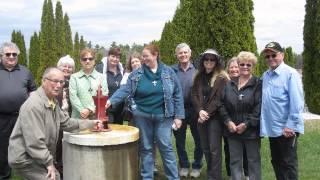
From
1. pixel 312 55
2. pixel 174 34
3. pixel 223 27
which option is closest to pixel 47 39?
pixel 174 34

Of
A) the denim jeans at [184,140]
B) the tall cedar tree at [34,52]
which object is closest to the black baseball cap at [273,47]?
the denim jeans at [184,140]

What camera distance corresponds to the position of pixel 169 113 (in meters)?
5.97

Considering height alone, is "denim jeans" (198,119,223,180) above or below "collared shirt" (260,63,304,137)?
below

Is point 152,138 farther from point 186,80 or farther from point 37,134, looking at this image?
point 37,134

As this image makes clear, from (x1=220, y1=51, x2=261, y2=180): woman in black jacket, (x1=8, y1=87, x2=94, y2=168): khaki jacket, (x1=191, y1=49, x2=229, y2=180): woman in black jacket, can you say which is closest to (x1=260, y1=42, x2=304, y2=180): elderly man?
(x1=220, y1=51, x2=261, y2=180): woman in black jacket

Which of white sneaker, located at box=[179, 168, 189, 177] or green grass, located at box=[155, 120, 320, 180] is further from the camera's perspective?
A: green grass, located at box=[155, 120, 320, 180]

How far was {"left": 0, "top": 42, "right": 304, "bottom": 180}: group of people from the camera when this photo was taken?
4.54 m

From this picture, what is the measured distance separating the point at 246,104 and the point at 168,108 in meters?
1.03

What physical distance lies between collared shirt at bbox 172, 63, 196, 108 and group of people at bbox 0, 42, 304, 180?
0.01 metres

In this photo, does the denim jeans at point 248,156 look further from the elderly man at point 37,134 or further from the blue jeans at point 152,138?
the elderly man at point 37,134

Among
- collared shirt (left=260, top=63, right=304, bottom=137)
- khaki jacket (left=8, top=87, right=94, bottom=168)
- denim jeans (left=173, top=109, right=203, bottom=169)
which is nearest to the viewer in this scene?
khaki jacket (left=8, top=87, right=94, bottom=168)

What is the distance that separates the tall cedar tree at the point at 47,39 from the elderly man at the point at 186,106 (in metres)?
27.6

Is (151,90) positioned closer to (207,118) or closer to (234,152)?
(207,118)

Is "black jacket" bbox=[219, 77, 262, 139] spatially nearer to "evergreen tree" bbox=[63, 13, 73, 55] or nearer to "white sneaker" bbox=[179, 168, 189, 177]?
"white sneaker" bbox=[179, 168, 189, 177]
